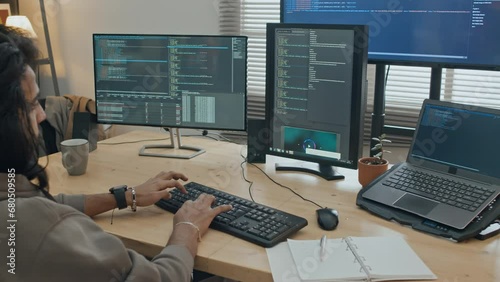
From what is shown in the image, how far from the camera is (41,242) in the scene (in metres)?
1.05

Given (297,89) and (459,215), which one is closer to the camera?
(459,215)

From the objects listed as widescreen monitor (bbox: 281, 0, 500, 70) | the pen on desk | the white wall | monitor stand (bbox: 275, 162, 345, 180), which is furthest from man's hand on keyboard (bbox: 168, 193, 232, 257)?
the white wall

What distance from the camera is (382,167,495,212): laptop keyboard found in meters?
1.52

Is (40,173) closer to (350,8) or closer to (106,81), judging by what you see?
(106,81)

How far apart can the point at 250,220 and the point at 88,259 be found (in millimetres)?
537

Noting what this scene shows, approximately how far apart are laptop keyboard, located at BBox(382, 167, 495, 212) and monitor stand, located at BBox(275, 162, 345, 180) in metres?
0.25

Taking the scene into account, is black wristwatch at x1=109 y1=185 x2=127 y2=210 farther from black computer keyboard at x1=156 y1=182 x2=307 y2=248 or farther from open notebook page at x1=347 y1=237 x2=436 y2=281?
open notebook page at x1=347 y1=237 x2=436 y2=281

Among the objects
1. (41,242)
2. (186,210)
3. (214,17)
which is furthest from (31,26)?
(41,242)

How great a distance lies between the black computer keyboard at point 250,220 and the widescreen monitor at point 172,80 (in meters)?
0.52

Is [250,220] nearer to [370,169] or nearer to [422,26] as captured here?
[370,169]

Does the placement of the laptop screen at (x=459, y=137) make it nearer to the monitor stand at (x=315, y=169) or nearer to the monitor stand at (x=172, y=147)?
the monitor stand at (x=315, y=169)

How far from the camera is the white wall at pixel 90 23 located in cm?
321

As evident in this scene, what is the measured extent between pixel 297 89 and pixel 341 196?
0.43m

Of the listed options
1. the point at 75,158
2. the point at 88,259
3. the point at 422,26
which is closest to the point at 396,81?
the point at 422,26
